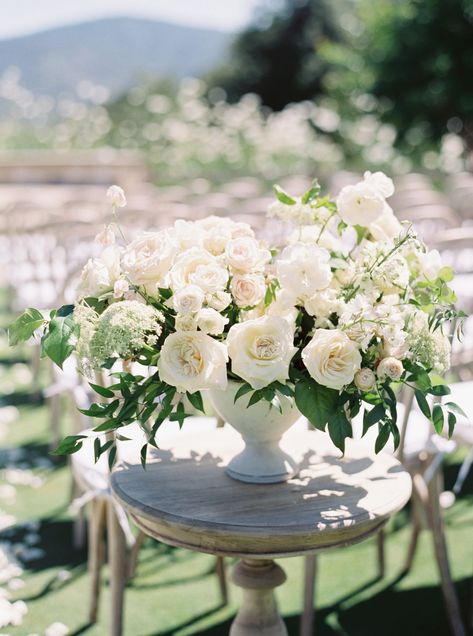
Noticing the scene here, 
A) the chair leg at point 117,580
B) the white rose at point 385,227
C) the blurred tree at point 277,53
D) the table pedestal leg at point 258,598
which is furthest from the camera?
the blurred tree at point 277,53

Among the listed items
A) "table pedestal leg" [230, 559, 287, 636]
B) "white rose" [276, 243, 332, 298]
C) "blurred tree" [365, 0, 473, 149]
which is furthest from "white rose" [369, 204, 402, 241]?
"blurred tree" [365, 0, 473, 149]

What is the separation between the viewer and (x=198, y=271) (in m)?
1.67

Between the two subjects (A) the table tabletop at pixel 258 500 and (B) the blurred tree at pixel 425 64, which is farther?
(B) the blurred tree at pixel 425 64

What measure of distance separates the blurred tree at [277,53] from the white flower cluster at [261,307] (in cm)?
2620

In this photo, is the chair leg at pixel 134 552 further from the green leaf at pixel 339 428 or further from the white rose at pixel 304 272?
the white rose at pixel 304 272

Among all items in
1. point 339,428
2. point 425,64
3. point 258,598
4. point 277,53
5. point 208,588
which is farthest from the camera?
point 277,53

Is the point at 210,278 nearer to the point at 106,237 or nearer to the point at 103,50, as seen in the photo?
the point at 106,237

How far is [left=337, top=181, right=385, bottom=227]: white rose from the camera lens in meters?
1.85

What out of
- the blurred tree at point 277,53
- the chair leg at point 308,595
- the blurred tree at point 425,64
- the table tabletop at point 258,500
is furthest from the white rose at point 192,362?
the blurred tree at point 277,53

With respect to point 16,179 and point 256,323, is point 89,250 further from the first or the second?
point 16,179

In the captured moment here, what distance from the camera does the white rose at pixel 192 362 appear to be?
1623mm

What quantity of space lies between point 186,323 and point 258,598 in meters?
0.80

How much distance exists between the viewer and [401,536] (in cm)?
332

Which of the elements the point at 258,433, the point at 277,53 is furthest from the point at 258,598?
the point at 277,53
